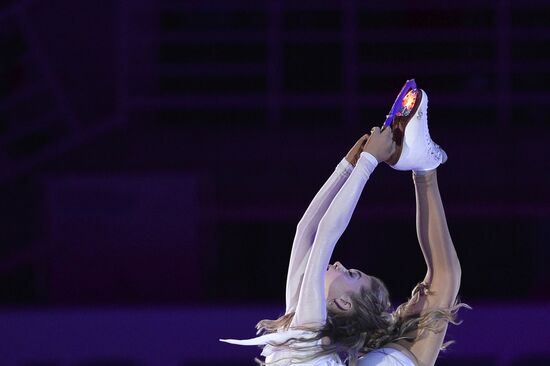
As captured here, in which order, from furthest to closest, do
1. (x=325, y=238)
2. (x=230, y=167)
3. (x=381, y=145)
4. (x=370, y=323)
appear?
(x=230, y=167)
(x=370, y=323)
(x=381, y=145)
(x=325, y=238)

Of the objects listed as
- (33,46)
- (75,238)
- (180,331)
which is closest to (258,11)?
(33,46)

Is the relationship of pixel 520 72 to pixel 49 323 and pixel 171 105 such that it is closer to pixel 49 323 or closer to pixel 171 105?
pixel 171 105

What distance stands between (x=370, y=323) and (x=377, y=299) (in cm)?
7

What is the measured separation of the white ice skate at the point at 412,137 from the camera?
10.9 ft

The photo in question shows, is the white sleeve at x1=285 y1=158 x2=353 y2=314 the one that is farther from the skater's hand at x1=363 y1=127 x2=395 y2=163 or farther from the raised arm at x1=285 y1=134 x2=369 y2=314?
the skater's hand at x1=363 y1=127 x2=395 y2=163

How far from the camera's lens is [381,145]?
3301mm

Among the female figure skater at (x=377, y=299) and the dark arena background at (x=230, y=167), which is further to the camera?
the dark arena background at (x=230, y=167)

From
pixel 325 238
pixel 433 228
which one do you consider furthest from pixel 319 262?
pixel 433 228

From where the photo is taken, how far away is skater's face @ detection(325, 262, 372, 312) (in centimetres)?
340

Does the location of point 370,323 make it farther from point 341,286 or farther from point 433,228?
point 433,228

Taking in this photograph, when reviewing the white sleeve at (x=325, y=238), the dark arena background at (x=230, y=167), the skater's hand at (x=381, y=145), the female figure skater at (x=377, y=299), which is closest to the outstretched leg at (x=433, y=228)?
the female figure skater at (x=377, y=299)

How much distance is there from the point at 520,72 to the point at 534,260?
917mm

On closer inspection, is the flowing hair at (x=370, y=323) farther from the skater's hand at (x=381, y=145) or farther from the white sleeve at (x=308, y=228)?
the skater's hand at (x=381, y=145)

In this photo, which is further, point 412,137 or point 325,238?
point 412,137
